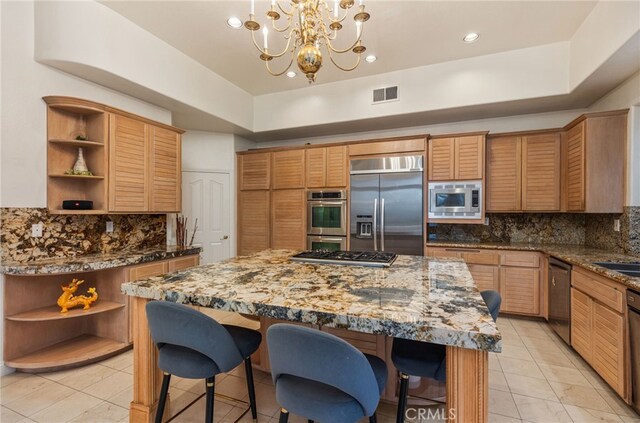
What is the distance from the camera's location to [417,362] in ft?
4.92

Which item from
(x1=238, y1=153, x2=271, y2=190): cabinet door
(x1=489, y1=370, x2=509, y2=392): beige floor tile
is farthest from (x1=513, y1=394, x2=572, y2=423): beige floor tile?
(x1=238, y1=153, x2=271, y2=190): cabinet door

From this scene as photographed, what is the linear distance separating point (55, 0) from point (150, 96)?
1.04 metres

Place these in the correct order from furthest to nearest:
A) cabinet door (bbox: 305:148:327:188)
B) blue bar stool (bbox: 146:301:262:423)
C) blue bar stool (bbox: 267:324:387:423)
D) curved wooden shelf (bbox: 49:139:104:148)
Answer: cabinet door (bbox: 305:148:327:188) < curved wooden shelf (bbox: 49:139:104:148) < blue bar stool (bbox: 146:301:262:423) < blue bar stool (bbox: 267:324:387:423)

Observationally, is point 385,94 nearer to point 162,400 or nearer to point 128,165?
point 128,165

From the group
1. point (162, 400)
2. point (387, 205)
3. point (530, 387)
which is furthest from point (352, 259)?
point (387, 205)

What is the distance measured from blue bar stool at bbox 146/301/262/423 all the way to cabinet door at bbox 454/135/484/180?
139 inches

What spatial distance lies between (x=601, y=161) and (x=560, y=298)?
1.49m

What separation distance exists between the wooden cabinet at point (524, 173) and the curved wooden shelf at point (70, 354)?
4.64 m

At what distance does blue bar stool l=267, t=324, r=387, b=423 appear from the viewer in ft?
3.41

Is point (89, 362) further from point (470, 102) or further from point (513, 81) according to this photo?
point (513, 81)

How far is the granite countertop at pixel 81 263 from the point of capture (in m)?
2.39

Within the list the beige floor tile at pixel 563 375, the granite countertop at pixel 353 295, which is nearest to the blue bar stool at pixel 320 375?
the granite countertop at pixel 353 295

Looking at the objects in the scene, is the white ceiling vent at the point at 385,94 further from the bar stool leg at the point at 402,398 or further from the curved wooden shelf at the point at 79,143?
the bar stool leg at the point at 402,398

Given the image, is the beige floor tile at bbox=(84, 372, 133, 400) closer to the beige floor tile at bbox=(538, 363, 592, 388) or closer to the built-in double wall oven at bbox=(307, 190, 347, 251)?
the built-in double wall oven at bbox=(307, 190, 347, 251)
